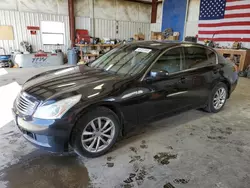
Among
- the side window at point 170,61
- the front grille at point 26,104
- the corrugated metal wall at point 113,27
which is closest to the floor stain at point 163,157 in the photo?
the side window at point 170,61

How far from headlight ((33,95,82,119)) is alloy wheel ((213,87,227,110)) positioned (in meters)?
2.61

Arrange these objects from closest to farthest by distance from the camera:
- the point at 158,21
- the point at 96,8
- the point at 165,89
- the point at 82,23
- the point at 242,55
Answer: the point at 165,89
the point at 242,55
the point at 82,23
the point at 96,8
the point at 158,21

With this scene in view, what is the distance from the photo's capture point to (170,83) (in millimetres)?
2590

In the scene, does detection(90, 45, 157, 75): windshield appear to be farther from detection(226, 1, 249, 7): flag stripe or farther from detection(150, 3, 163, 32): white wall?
detection(150, 3, 163, 32): white wall

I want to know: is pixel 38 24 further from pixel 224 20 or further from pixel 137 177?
pixel 137 177

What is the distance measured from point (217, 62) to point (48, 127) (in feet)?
9.31

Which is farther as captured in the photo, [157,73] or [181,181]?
[157,73]

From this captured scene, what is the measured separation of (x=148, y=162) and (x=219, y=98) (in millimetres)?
2105

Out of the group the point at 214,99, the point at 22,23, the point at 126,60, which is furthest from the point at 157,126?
the point at 22,23

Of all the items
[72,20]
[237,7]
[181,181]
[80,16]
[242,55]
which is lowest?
[181,181]

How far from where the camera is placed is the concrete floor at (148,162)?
1.87 m

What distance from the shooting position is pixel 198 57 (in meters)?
3.04

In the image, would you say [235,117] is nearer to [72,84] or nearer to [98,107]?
[98,107]

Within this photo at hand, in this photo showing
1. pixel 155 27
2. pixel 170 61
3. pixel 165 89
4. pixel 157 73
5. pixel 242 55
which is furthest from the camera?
pixel 155 27
